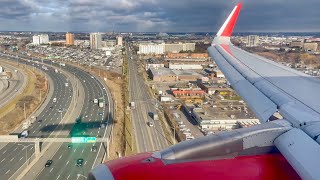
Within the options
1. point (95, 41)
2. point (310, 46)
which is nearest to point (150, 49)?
point (95, 41)

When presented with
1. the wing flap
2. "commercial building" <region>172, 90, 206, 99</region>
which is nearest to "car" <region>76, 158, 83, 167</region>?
the wing flap

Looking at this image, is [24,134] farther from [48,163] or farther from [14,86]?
[14,86]

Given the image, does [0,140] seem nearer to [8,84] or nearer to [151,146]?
[151,146]

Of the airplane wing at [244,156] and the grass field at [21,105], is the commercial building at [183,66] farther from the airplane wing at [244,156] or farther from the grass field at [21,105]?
the airplane wing at [244,156]

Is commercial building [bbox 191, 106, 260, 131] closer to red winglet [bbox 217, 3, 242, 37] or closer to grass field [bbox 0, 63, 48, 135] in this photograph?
grass field [bbox 0, 63, 48, 135]

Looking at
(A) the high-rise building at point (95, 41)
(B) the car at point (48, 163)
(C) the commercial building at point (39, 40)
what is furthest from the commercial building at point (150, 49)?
(B) the car at point (48, 163)
